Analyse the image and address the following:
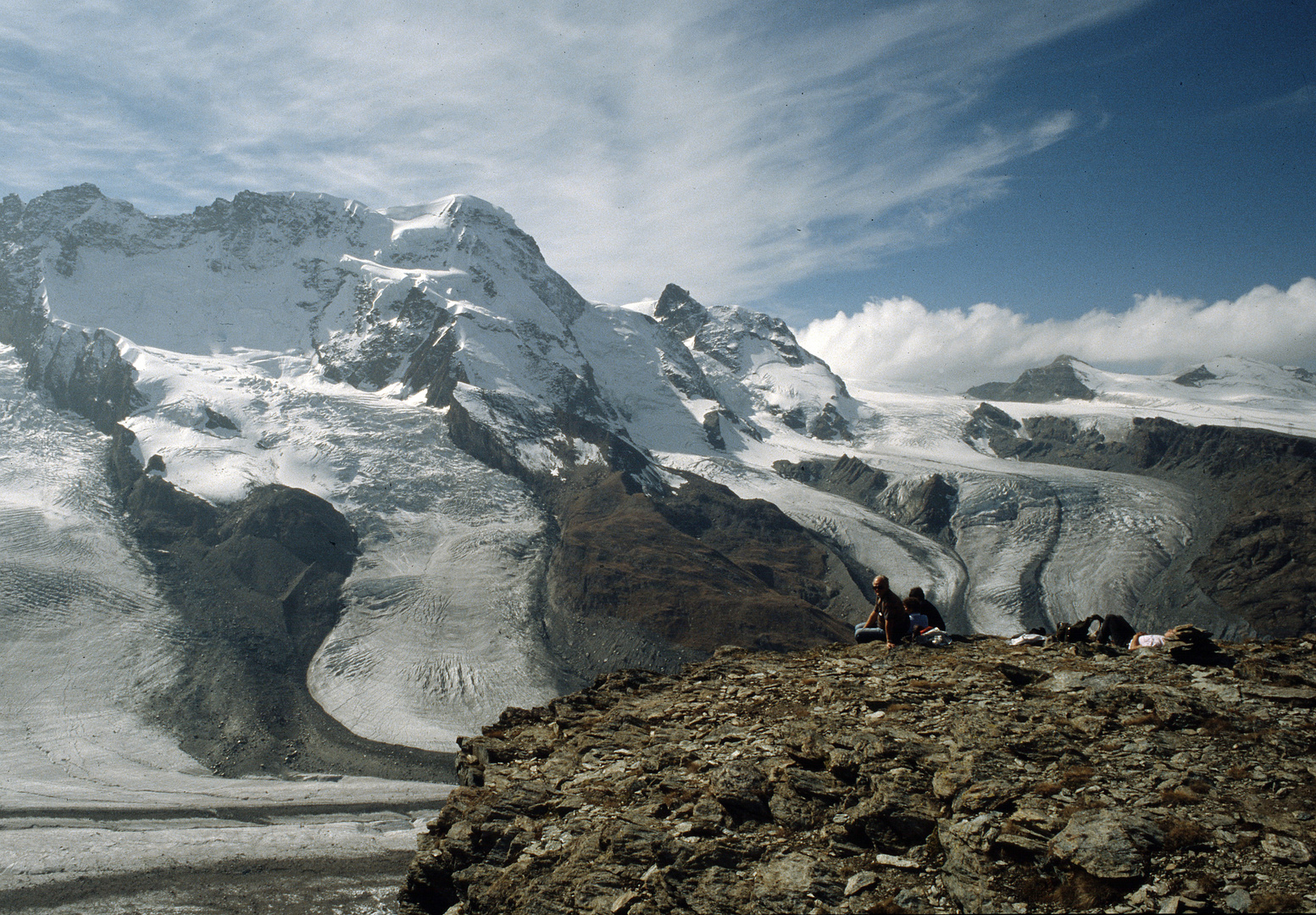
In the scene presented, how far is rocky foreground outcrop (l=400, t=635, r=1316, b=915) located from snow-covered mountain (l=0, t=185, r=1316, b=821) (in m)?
60.5

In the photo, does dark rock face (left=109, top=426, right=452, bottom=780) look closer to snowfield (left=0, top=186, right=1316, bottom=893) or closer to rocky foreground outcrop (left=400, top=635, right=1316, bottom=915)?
snowfield (left=0, top=186, right=1316, bottom=893)

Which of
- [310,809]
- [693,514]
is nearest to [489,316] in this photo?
[693,514]

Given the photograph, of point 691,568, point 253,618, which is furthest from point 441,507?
point 691,568

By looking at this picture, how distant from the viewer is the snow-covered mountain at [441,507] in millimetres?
88188

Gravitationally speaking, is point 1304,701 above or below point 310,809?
above

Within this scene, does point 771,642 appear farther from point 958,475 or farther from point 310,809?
point 958,475

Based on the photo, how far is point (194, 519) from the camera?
372 ft

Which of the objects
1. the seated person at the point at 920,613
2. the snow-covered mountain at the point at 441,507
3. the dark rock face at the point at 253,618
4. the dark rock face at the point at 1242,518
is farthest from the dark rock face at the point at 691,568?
the seated person at the point at 920,613

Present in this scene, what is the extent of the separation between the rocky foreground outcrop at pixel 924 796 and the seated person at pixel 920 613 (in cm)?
184

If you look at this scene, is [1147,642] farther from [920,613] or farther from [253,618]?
[253,618]

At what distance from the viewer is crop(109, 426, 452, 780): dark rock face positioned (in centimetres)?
6862

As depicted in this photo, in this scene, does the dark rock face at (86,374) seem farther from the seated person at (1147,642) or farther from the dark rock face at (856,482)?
the seated person at (1147,642)

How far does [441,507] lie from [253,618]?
3440 cm

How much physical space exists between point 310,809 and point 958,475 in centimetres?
15616
